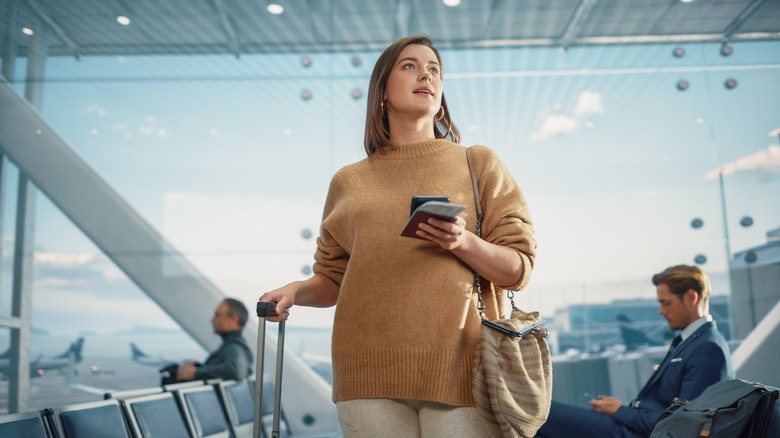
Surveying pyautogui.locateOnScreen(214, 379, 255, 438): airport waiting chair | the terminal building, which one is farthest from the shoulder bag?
the terminal building

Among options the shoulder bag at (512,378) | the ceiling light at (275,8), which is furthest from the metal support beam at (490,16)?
the shoulder bag at (512,378)

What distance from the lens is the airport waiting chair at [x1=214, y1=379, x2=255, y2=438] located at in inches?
177

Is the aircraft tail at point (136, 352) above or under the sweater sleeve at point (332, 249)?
under

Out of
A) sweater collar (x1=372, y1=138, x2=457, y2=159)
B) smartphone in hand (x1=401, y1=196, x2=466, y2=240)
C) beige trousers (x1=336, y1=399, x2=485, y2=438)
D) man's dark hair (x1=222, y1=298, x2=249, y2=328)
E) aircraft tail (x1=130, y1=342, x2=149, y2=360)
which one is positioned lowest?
aircraft tail (x1=130, y1=342, x2=149, y2=360)

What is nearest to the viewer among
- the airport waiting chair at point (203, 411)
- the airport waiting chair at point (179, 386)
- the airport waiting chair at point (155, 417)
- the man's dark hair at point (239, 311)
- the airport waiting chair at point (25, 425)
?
the airport waiting chair at point (25, 425)

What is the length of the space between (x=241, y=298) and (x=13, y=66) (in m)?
2.81

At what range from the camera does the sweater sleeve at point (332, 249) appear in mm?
1825

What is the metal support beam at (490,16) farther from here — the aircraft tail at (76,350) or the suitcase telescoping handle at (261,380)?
the suitcase telescoping handle at (261,380)

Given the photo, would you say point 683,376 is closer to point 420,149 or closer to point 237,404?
point 420,149

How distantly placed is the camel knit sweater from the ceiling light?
4.76 metres

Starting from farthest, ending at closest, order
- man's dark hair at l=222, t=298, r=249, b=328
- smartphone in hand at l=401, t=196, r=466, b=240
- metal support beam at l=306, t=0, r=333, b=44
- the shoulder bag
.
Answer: metal support beam at l=306, t=0, r=333, b=44 < man's dark hair at l=222, t=298, r=249, b=328 < the shoulder bag < smartphone in hand at l=401, t=196, r=466, b=240

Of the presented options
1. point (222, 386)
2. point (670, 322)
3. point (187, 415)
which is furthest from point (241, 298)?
point (670, 322)

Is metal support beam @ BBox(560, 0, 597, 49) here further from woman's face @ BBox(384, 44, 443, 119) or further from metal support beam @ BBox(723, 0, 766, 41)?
woman's face @ BBox(384, 44, 443, 119)

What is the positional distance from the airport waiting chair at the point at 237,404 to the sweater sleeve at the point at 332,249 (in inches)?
107
